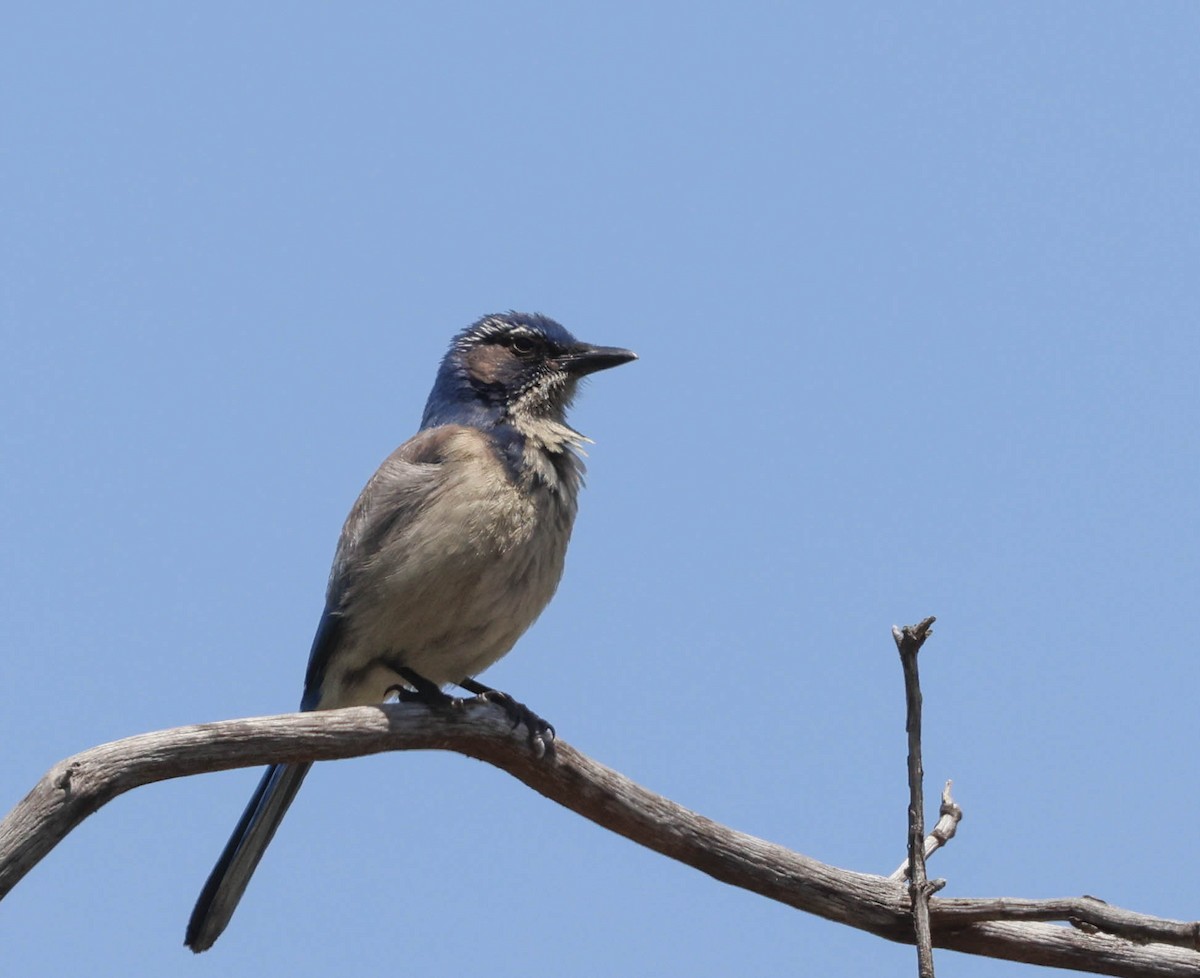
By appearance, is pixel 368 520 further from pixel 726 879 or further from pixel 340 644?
pixel 726 879

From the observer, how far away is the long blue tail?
661 cm

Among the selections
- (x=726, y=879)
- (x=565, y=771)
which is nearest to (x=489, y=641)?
(x=565, y=771)

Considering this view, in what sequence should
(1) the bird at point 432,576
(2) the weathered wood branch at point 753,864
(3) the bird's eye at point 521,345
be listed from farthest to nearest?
1. (3) the bird's eye at point 521,345
2. (1) the bird at point 432,576
3. (2) the weathered wood branch at point 753,864

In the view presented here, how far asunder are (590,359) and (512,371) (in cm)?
48

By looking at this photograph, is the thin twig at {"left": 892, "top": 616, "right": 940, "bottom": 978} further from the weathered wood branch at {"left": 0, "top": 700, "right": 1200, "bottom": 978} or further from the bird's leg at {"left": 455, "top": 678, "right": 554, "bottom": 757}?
the bird's leg at {"left": 455, "top": 678, "right": 554, "bottom": 757}

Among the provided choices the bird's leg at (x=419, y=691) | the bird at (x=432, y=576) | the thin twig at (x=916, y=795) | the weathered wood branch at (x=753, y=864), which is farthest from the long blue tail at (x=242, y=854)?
the thin twig at (x=916, y=795)

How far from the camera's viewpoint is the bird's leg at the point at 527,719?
6.14 meters

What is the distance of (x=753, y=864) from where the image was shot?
237 inches

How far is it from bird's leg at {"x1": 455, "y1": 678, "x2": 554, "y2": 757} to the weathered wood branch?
0.05 metres

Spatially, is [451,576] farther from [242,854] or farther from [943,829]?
[943,829]

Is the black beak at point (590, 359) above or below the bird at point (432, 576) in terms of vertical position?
above

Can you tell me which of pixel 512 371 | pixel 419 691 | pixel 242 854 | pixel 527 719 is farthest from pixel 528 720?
pixel 512 371

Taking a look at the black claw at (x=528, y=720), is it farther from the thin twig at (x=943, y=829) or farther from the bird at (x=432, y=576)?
the thin twig at (x=943, y=829)

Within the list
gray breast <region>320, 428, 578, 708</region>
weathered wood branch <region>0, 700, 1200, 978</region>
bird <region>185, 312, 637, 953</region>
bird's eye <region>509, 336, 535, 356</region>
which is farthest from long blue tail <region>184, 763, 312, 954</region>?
bird's eye <region>509, 336, 535, 356</region>
